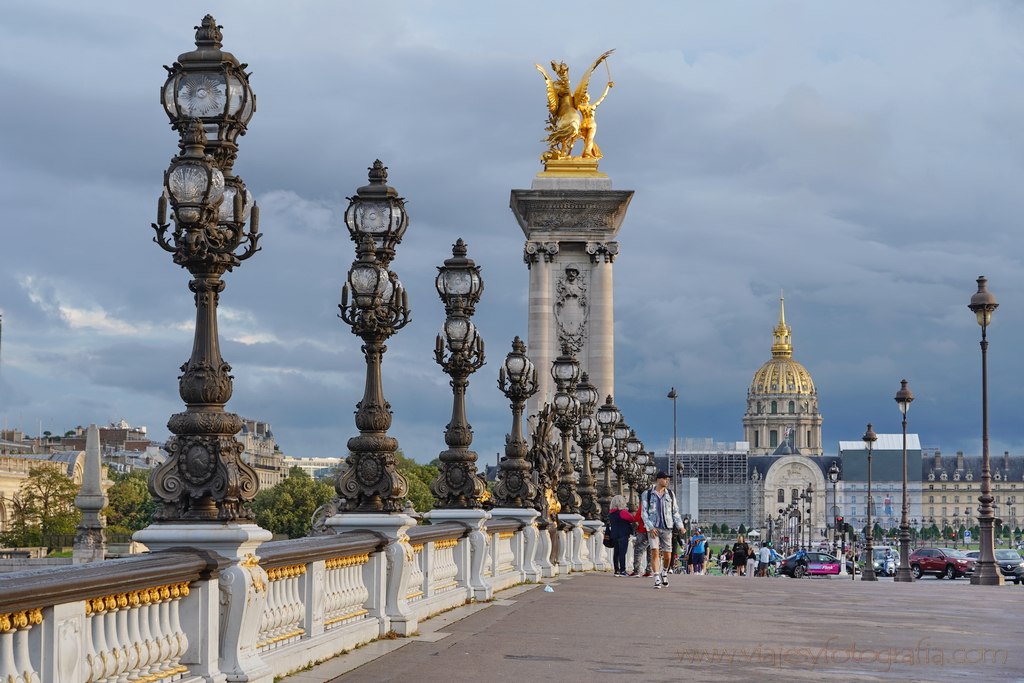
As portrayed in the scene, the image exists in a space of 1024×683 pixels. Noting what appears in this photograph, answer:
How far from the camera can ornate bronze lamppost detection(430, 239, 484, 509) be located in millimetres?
23781

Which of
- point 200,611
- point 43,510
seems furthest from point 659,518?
point 43,510

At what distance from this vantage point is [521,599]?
997 inches

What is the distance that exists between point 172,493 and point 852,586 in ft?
84.2

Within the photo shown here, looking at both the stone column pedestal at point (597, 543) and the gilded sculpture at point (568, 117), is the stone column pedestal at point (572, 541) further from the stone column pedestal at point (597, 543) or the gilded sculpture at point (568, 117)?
the gilded sculpture at point (568, 117)

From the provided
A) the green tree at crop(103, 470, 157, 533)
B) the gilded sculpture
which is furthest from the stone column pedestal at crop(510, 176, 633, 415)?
the green tree at crop(103, 470, 157, 533)

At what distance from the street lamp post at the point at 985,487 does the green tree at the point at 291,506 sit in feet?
328

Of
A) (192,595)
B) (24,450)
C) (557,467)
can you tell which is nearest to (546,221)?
(557,467)

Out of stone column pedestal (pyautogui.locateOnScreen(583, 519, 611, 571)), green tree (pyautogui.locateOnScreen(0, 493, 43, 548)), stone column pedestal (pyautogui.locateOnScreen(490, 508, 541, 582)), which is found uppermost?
stone column pedestal (pyautogui.locateOnScreen(490, 508, 541, 582))

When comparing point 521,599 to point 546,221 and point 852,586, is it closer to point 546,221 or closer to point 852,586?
point 852,586

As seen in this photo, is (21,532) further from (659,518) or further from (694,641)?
(694,641)

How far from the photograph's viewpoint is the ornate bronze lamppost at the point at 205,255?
12125 millimetres

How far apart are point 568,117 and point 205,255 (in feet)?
213

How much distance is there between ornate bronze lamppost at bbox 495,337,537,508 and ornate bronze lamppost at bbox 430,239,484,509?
6092 mm

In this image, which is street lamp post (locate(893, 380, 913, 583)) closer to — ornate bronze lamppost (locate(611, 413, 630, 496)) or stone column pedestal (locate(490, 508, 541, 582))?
ornate bronze lamppost (locate(611, 413, 630, 496))
